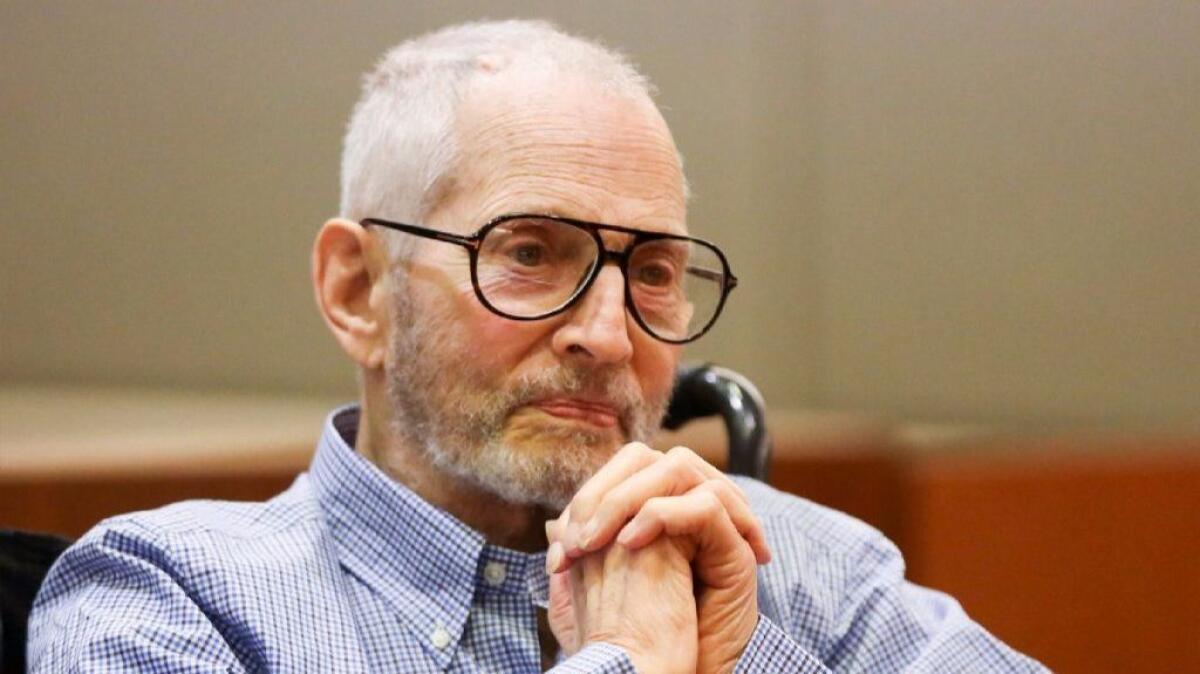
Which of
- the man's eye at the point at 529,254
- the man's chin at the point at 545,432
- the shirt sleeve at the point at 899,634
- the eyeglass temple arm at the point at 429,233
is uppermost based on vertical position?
the eyeglass temple arm at the point at 429,233

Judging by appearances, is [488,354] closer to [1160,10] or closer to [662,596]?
[662,596]

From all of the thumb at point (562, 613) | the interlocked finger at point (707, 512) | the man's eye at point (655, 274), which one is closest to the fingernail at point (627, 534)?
the interlocked finger at point (707, 512)

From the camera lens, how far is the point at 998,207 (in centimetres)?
304

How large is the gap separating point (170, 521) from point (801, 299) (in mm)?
2015

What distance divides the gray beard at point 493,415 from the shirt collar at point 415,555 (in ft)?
0.19

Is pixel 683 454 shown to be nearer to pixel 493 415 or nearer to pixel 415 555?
pixel 493 415

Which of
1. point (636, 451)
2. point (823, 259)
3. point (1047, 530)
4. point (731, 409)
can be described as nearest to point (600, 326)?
point (636, 451)

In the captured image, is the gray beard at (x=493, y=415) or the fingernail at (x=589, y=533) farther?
the gray beard at (x=493, y=415)

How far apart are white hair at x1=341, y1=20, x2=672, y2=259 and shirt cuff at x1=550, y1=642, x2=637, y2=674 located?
533 millimetres

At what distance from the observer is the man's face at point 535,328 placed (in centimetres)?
138

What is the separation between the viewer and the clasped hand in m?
1.18

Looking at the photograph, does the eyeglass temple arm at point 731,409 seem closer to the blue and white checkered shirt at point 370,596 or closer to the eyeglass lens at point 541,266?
the blue and white checkered shirt at point 370,596

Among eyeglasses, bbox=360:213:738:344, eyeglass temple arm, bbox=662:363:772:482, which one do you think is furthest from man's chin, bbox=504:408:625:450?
eyeglass temple arm, bbox=662:363:772:482

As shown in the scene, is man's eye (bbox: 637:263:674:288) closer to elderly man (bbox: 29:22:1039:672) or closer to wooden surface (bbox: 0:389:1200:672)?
elderly man (bbox: 29:22:1039:672)
